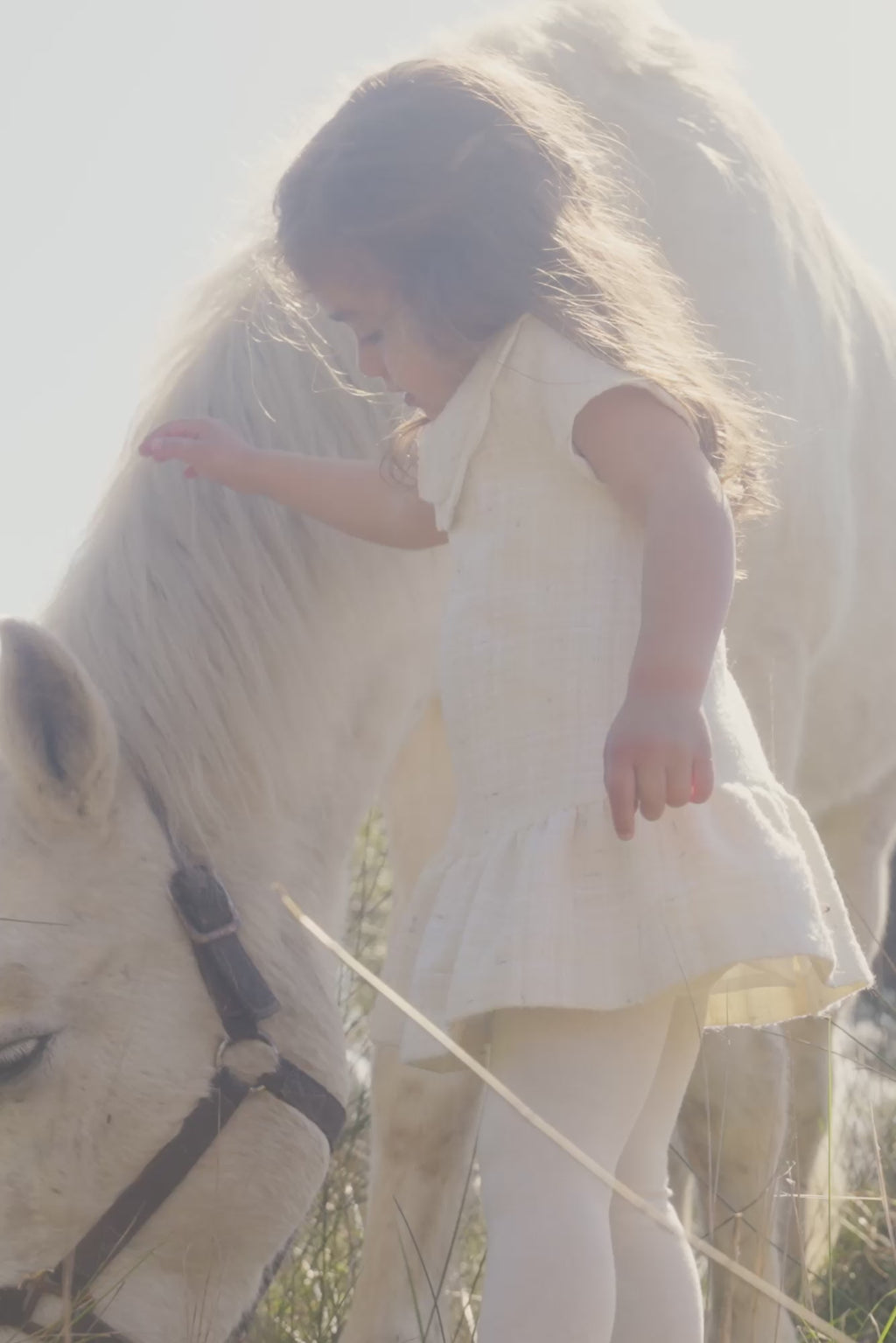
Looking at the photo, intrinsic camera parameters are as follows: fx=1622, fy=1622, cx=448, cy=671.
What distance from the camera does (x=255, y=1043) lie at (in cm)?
189

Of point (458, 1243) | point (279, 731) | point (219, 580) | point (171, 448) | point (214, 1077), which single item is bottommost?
point (458, 1243)

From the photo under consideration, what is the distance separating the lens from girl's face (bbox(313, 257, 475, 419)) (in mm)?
1719

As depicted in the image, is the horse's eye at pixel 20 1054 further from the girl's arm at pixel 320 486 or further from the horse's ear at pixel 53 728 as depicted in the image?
the girl's arm at pixel 320 486

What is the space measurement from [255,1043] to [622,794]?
720 mm

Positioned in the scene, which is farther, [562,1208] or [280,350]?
[280,350]

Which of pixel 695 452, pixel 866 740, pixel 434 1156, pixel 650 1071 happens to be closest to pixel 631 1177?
pixel 650 1071

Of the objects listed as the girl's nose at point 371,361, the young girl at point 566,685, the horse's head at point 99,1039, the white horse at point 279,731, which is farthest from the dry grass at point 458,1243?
the girl's nose at point 371,361

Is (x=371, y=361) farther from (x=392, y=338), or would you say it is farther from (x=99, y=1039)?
(x=99, y=1039)

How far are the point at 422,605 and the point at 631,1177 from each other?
95 centimetres

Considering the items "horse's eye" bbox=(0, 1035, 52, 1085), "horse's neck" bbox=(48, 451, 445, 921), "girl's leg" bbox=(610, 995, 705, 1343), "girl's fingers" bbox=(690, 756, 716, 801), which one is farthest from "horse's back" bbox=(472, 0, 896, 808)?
"horse's eye" bbox=(0, 1035, 52, 1085)

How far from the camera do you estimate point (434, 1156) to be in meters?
2.74

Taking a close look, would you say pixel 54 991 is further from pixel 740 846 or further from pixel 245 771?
pixel 740 846

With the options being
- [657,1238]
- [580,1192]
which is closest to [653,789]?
[580,1192]

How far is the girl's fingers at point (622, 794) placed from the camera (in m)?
1.37
